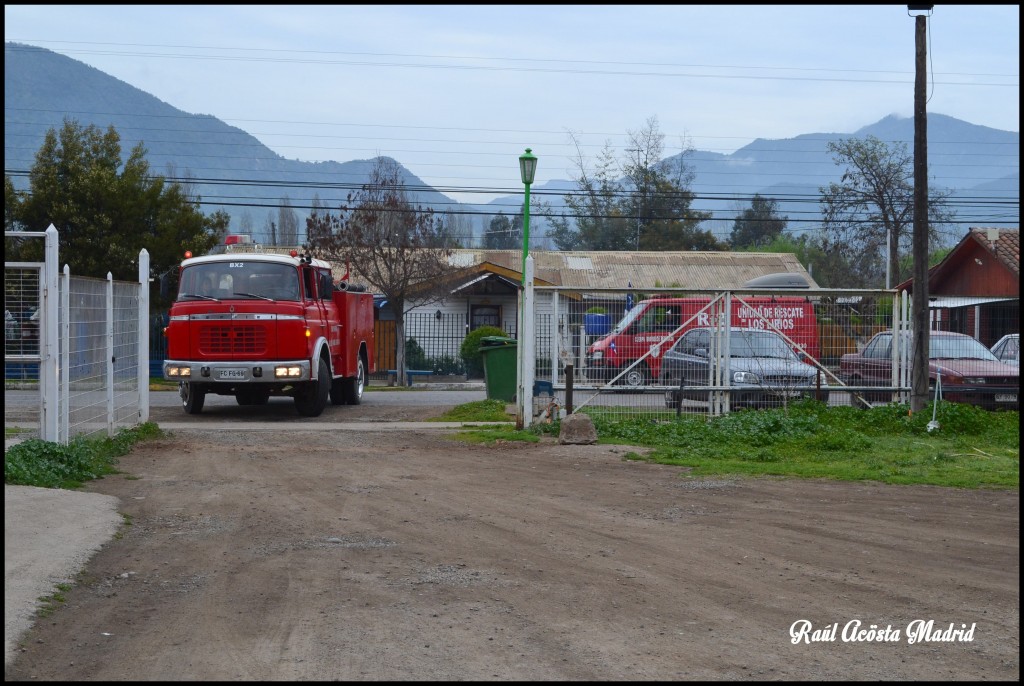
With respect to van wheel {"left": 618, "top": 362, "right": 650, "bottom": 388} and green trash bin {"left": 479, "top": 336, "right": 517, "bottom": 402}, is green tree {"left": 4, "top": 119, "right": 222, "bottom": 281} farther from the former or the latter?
van wheel {"left": 618, "top": 362, "right": 650, "bottom": 388}

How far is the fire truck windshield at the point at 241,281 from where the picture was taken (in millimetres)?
17609

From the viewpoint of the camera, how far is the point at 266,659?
500 cm

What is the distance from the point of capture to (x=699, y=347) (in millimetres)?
16359

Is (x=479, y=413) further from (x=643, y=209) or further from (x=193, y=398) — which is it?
(x=643, y=209)

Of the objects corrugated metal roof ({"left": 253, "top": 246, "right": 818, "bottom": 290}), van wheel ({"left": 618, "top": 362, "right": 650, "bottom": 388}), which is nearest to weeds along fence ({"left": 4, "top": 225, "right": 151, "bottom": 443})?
van wheel ({"left": 618, "top": 362, "right": 650, "bottom": 388})

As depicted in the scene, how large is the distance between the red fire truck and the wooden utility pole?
9959 mm

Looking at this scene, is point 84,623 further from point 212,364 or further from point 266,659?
point 212,364

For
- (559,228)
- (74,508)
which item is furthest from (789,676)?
(559,228)

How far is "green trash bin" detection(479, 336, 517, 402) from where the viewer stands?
19625 millimetres

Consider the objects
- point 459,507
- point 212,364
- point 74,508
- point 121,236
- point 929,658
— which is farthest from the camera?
point 121,236

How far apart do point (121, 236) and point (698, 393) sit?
21379 millimetres

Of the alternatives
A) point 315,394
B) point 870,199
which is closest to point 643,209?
point 870,199

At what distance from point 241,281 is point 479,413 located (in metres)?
4.73

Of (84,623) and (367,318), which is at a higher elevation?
(367,318)
